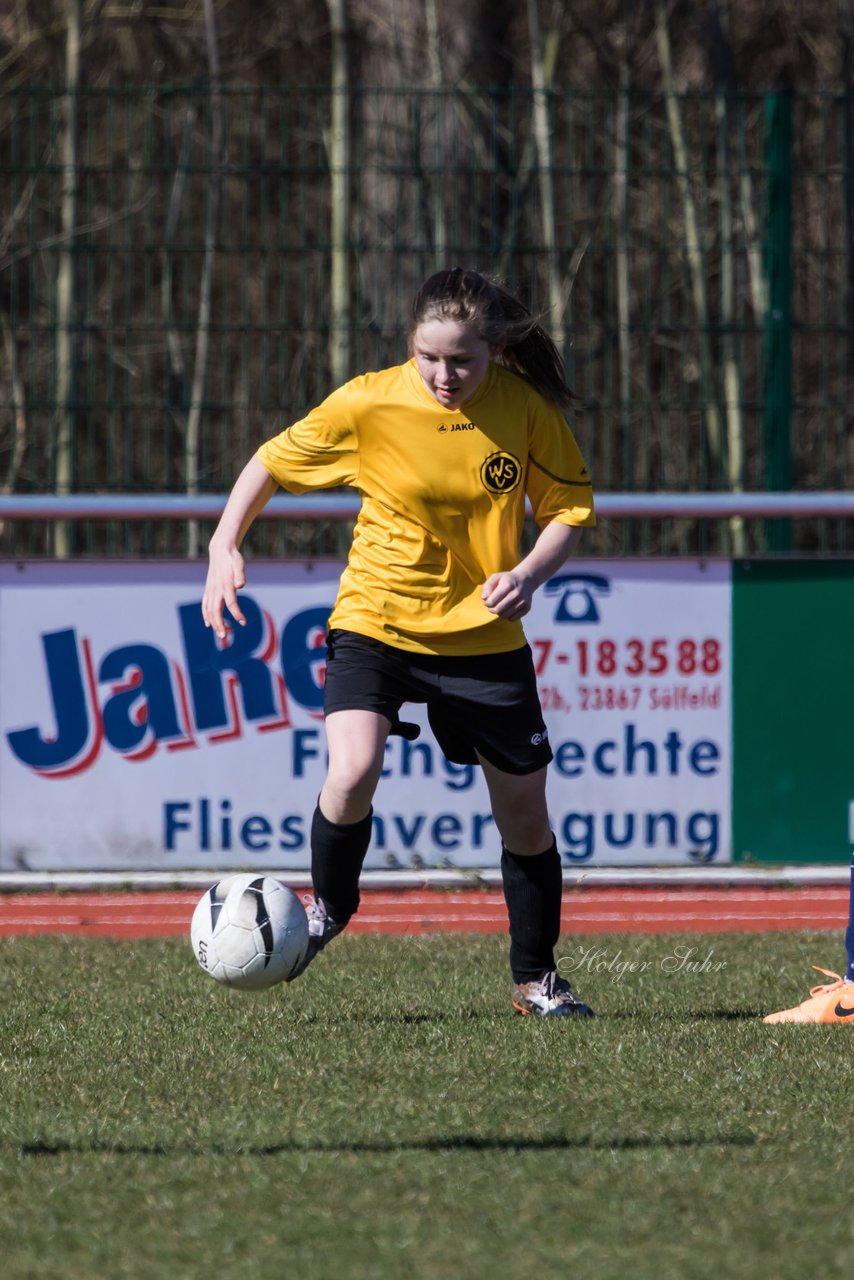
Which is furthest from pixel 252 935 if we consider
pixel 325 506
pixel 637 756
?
pixel 325 506

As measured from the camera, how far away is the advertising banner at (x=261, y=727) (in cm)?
804

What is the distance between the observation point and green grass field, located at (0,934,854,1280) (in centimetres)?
307

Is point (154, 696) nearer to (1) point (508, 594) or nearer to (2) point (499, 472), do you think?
(2) point (499, 472)

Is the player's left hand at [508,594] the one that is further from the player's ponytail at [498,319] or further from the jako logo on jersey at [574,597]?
the jako logo on jersey at [574,597]

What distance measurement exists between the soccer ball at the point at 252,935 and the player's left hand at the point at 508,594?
0.98 m

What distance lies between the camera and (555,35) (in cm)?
1766

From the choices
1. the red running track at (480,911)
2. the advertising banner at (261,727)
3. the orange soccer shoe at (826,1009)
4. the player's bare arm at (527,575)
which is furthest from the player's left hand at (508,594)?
the advertising banner at (261,727)

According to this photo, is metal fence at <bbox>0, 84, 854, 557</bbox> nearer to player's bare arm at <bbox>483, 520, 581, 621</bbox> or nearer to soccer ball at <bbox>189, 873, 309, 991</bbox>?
player's bare arm at <bbox>483, 520, 581, 621</bbox>

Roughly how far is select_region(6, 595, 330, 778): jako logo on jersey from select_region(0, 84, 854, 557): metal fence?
664 mm

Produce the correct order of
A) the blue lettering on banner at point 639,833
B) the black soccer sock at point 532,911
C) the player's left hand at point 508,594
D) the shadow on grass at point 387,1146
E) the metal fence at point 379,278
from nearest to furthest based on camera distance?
the shadow on grass at point 387,1146 < the player's left hand at point 508,594 < the black soccer sock at point 532,911 < the blue lettering on banner at point 639,833 < the metal fence at point 379,278

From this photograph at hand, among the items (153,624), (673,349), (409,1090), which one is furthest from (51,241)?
(409,1090)

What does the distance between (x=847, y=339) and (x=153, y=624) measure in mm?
3689

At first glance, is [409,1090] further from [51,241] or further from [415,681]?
[51,241]

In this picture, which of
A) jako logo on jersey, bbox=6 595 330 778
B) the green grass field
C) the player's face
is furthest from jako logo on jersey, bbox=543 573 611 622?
the player's face
